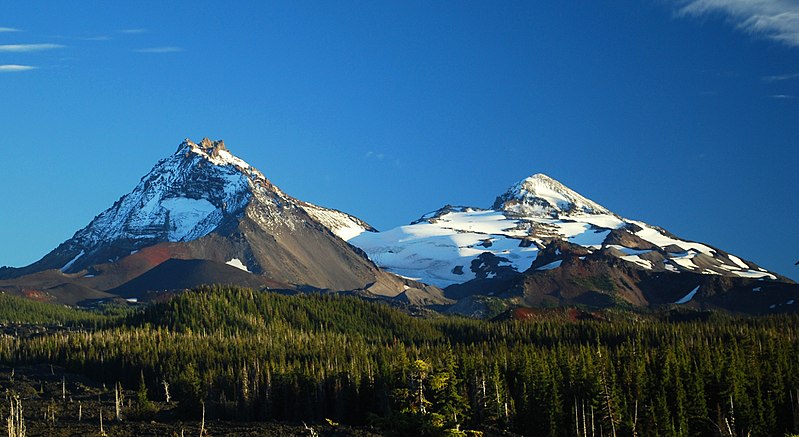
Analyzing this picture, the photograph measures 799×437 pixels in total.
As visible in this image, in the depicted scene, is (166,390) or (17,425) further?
(166,390)

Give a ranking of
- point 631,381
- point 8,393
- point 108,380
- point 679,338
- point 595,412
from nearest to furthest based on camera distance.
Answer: point 595,412 < point 631,381 < point 8,393 < point 108,380 < point 679,338

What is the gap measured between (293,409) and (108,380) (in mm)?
52006

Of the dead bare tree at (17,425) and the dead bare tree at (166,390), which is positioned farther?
the dead bare tree at (166,390)

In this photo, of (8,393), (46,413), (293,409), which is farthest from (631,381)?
(8,393)

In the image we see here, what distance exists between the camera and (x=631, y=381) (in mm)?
135750

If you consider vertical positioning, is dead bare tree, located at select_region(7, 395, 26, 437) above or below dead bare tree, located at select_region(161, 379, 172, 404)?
below

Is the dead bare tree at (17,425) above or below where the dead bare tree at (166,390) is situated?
below

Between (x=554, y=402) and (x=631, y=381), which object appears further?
(x=631, y=381)

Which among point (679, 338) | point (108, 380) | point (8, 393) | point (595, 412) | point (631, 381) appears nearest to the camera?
point (595, 412)

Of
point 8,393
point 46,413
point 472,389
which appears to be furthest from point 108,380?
point 472,389

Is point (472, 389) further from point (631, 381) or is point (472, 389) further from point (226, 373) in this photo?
point (226, 373)

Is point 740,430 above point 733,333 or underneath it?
underneath

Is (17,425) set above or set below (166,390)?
below

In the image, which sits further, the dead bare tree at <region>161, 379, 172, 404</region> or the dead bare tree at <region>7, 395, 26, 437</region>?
the dead bare tree at <region>161, 379, 172, 404</region>
